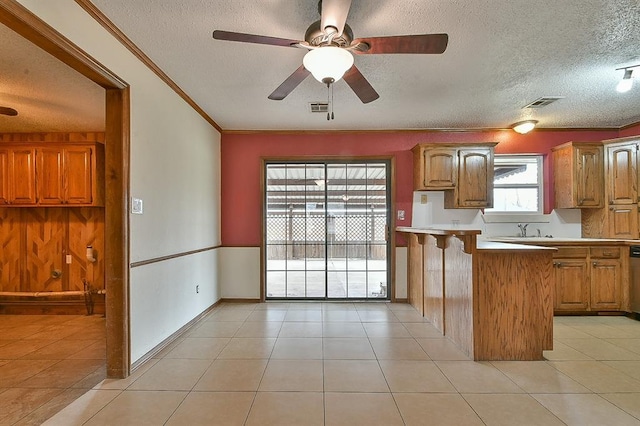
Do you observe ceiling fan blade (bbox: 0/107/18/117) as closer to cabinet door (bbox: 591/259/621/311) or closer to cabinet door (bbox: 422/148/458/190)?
cabinet door (bbox: 422/148/458/190)

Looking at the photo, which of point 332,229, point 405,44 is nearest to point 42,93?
point 405,44

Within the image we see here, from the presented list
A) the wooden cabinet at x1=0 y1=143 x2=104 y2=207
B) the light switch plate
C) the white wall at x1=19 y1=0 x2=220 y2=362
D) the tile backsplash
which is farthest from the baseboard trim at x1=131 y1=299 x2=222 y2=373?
the tile backsplash

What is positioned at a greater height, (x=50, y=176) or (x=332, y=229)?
(x=50, y=176)

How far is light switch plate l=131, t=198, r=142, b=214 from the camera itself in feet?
8.40

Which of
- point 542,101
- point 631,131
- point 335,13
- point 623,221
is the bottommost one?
point 623,221

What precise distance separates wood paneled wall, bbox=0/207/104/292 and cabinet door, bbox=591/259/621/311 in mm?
6422

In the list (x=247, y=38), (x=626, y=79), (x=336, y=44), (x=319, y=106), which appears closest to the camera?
(x=247, y=38)

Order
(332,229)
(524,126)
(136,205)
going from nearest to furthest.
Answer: (136,205) → (524,126) → (332,229)

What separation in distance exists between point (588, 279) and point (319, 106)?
3.97 meters

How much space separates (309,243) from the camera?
4891 millimetres

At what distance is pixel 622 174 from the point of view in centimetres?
419

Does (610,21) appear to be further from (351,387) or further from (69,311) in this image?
(69,311)

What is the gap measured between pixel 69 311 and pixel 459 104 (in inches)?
225

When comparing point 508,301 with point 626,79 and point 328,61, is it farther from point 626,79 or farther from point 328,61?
point 328,61
